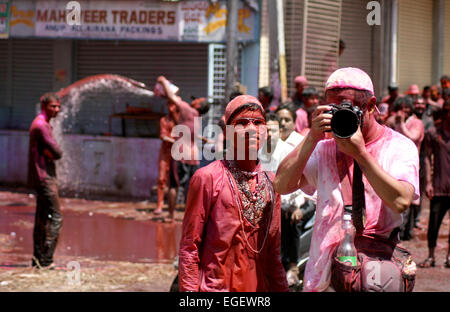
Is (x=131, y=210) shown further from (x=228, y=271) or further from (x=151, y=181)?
(x=228, y=271)

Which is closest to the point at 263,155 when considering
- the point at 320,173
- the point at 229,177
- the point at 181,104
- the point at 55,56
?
the point at 229,177

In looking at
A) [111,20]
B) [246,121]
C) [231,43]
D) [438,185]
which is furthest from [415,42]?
[246,121]

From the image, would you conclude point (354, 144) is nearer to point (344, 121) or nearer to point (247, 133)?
point (344, 121)

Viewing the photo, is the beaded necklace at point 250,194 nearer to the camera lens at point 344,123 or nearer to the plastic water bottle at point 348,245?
the plastic water bottle at point 348,245

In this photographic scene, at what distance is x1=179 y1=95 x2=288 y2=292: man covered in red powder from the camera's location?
3.72 metres

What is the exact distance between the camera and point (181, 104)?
11242 millimetres

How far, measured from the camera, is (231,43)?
13367 millimetres

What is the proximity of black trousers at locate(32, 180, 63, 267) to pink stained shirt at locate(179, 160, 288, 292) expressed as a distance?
441 cm

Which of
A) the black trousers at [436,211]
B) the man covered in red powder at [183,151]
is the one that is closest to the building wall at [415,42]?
the man covered in red powder at [183,151]

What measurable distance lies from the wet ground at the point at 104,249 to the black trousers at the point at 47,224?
18cm

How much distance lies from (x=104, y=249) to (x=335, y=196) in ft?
21.7

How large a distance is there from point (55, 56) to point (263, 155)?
36.1ft

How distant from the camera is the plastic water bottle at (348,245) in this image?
305cm

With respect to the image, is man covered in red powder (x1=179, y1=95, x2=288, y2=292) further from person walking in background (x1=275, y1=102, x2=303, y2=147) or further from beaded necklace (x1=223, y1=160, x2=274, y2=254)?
person walking in background (x1=275, y1=102, x2=303, y2=147)
